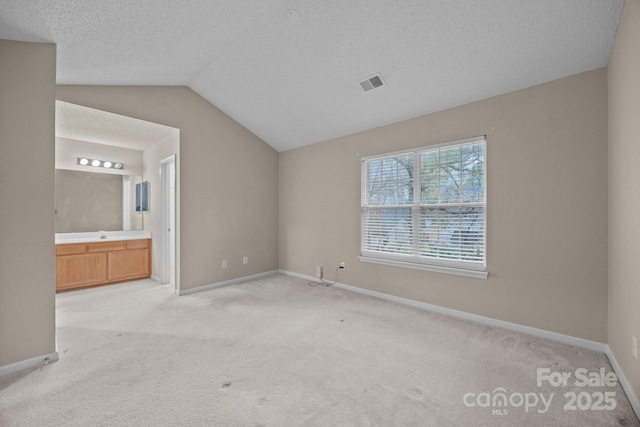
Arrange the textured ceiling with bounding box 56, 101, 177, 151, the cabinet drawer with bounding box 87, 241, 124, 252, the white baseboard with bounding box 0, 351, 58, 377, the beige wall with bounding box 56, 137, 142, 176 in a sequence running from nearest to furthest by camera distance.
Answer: the white baseboard with bounding box 0, 351, 58, 377, the textured ceiling with bounding box 56, 101, 177, 151, the cabinet drawer with bounding box 87, 241, 124, 252, the beige wall with bounding box 56, 137, 142, 176

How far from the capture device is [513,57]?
2.45m

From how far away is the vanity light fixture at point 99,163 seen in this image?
15.2ft

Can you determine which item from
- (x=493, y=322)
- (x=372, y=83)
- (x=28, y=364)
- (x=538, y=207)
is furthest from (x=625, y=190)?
(x=28, y=364)

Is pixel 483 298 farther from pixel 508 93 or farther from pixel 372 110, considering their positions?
pixel 372 110

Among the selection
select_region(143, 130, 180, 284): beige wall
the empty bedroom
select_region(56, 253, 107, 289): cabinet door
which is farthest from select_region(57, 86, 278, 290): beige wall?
select_region(56, 253, 107, 289): cabinet door

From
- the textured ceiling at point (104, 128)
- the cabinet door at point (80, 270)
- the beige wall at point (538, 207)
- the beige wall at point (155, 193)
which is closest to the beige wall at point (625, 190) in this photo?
the beige wall at point (538, 207)

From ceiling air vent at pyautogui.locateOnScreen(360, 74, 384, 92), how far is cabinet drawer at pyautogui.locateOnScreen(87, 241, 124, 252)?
179 inches

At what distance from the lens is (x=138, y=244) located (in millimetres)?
4758

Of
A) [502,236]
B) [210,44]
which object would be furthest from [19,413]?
[502,236]

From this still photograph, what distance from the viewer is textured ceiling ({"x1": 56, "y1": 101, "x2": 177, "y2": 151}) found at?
3.32 m

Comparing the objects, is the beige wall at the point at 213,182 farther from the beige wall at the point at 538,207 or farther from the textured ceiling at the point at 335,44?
the beige wall at the point at 538,207

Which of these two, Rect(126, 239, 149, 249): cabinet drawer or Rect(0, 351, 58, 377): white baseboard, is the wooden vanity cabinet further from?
Rect(0, 351, 58, 377): white baseboard

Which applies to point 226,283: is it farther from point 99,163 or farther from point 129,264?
point 99,163

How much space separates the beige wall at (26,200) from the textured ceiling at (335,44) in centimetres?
28
